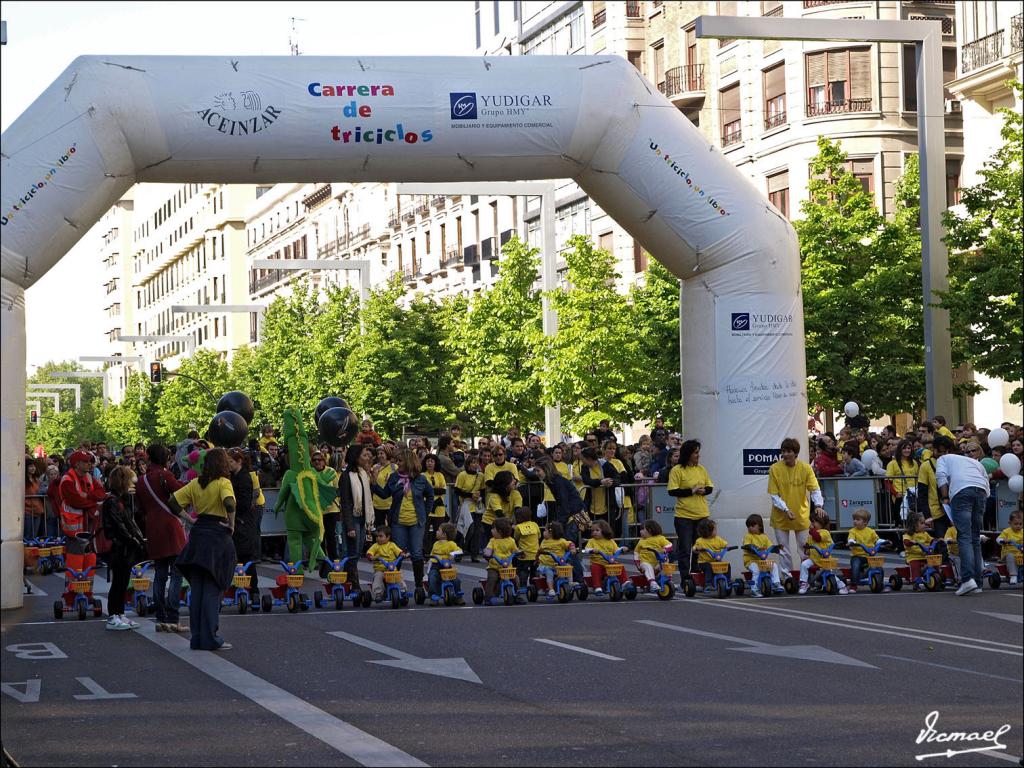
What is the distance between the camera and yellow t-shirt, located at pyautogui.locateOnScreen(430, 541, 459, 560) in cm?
1698

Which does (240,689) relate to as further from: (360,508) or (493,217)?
(493,217)

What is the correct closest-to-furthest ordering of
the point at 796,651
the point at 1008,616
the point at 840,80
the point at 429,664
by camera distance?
the point at 429,664 < the point at 796,651 < the point at 1008,616 < the point at 840,80

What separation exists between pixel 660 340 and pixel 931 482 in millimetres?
21157

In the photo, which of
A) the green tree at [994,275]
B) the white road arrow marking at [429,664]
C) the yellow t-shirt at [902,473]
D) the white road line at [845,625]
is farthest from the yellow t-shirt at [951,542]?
the green tree at [994,275]

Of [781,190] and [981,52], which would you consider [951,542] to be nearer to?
[981,52]

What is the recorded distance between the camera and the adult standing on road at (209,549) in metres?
13.7

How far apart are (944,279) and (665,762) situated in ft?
56.9

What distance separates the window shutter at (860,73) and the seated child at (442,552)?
3264cm

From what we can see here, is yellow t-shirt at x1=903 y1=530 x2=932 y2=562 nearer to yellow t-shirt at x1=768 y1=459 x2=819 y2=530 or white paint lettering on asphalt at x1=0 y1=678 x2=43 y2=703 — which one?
yellow t-shirt at x1=768 y1=459 x2=819 y2=530

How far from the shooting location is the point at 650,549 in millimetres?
17703

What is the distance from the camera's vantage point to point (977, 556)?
17406 mm

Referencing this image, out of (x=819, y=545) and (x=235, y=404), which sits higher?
(x=235, y=404)

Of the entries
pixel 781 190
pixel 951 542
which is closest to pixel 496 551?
pixel 951 542

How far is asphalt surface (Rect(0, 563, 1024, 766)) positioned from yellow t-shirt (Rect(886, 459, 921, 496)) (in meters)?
5.31
